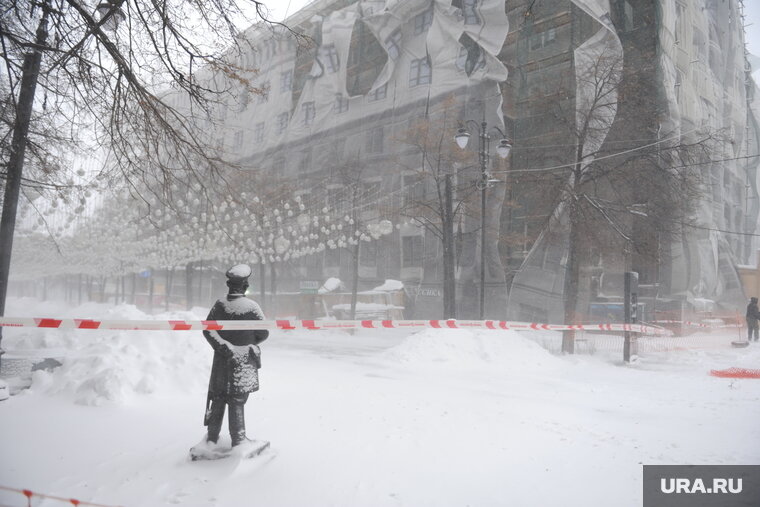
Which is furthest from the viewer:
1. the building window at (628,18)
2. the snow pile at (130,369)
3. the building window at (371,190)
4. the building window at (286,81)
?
the building window at (371,190)

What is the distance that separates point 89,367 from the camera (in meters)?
6.27

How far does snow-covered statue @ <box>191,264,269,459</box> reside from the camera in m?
3.95

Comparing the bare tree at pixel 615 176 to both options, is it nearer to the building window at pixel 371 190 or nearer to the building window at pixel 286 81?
the building window at pixel 371 190

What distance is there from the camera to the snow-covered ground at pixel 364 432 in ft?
11.4

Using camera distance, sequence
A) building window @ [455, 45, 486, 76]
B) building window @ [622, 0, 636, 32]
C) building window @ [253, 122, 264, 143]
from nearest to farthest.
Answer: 1. building window @ [253, 122, 264, 143]
2. building window @ [622, 0, 636, 32]
3. building window @ [455, 45, 486, 76]

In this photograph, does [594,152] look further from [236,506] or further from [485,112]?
[236,506]

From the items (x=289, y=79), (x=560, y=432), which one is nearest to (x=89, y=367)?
(x=560, y=432)

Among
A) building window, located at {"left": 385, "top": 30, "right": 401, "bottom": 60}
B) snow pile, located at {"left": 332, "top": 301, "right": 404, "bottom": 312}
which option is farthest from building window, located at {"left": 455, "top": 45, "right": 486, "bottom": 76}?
snow pile, located at {"left": 332, "top": 301, "right": 404, "bottom": 312}

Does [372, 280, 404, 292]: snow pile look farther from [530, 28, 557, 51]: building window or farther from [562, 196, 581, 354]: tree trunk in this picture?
[530, 28, 557, 51]: building window

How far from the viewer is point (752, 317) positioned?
421 inches

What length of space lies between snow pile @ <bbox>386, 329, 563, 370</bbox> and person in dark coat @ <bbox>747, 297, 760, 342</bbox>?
4.06 metres

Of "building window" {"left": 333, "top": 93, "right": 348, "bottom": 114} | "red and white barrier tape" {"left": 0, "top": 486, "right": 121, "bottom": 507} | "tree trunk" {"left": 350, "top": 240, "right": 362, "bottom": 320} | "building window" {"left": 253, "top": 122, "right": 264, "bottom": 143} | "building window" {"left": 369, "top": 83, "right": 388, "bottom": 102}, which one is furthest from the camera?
"tree trunk" {"left": 350, "top": 240, "right": 362, "bottom": 320}

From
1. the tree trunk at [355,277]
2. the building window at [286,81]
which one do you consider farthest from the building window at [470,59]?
the tree trunk at [355,277]

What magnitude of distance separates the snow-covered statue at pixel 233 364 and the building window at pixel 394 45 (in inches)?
560
